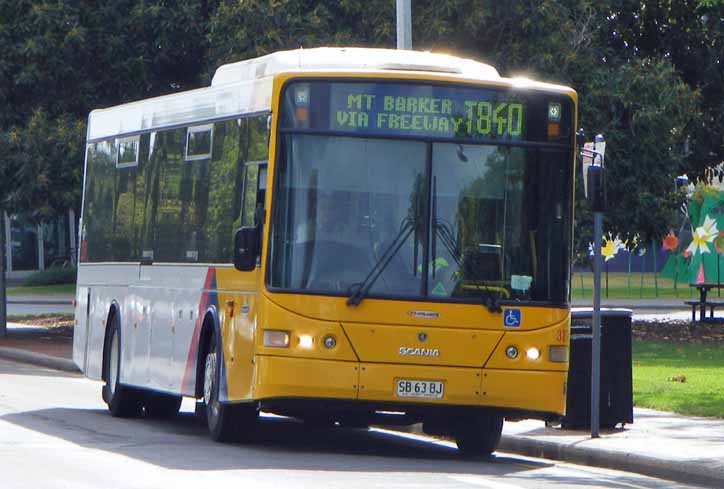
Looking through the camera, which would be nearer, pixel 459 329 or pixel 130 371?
pixel 459 329

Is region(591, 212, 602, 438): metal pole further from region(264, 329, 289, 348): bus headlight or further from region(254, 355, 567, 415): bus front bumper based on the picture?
region(264, 329, 289, 348): bus headlight

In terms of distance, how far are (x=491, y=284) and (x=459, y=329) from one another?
1.50 feet

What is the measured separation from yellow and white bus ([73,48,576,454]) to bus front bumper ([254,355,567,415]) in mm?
11

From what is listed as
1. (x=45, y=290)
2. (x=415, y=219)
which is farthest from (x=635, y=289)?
(x=415, y=219)

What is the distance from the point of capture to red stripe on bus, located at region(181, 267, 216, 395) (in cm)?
1508

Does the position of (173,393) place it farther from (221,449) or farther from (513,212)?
(513,212)

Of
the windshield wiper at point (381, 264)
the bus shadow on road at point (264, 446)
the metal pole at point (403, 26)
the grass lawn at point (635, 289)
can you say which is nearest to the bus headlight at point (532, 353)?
the bus shadow on road at point (264, 446)

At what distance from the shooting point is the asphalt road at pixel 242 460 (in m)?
11.7

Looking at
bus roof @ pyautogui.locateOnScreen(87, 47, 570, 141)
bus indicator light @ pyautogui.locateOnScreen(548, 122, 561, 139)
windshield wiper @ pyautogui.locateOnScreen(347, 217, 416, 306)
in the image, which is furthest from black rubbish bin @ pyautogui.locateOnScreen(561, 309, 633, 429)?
windshield wiper @ pyautogui.locateOnScreen(347, 217, 416, 306)

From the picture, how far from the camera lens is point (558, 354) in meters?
13.9

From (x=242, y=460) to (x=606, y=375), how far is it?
4.31 metres

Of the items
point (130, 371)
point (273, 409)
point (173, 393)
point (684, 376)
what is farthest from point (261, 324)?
point (684, 376)

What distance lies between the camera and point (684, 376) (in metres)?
21.9

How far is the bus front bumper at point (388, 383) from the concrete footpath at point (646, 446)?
77 centimetres
